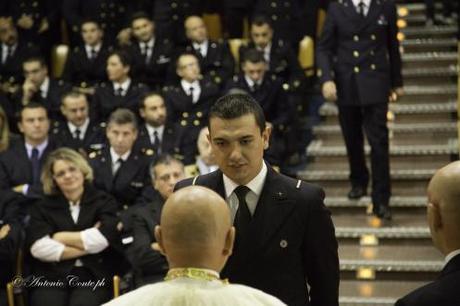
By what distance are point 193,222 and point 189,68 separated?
571 cm

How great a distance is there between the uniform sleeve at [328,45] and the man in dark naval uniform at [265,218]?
3.47 metres

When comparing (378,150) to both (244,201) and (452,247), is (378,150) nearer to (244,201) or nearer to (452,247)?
(244,201)

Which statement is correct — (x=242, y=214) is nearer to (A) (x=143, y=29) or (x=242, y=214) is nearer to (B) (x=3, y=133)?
(B) (x=3, y=133)

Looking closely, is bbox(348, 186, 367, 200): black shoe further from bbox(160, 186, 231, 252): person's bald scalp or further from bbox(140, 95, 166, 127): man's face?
bbox(160, 186, 231, 252): person's bald scalp

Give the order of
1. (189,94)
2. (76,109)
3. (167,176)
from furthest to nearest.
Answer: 1. (189,94)
2. (76,109)
3. (167,176)

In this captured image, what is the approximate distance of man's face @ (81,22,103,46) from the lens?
29.1ft

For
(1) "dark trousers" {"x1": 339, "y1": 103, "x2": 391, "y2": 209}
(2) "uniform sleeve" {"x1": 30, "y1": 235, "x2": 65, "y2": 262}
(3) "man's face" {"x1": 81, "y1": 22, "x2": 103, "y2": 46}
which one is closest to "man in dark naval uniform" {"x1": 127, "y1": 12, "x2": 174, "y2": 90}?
(3) "man's face" {"x1": 81, "y1": 22, "x2": 103, "y2": 46}

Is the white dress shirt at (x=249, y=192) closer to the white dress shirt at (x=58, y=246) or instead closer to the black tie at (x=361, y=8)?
the white dress shirt at (x=58, y=246)

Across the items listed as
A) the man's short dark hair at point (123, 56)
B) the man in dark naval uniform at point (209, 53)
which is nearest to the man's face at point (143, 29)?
the man in dark naval uniform at point (209, 53)

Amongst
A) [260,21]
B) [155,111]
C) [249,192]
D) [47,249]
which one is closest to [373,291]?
[47,249]

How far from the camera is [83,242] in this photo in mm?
5426

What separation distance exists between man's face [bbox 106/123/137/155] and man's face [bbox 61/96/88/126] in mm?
740

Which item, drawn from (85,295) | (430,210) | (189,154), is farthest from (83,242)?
(430,210)

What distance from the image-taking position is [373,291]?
598 centimetres
